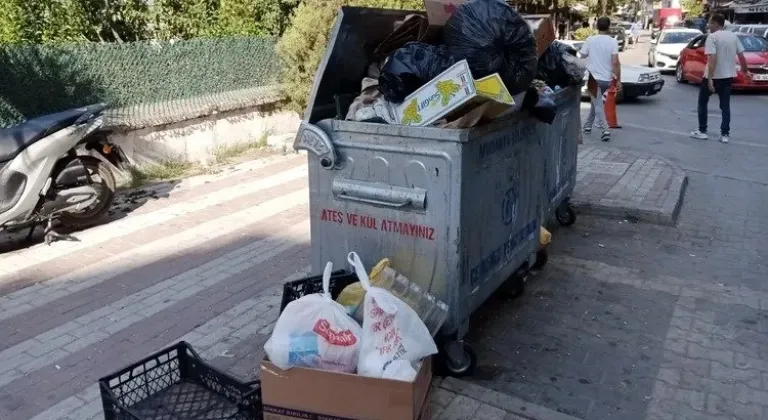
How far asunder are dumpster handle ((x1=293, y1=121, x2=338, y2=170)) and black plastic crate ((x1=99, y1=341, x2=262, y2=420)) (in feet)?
3.87

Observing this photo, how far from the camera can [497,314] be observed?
4.57 meters

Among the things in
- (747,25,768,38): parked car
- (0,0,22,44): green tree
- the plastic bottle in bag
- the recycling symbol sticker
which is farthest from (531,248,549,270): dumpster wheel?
(747,25,768,38): parked car

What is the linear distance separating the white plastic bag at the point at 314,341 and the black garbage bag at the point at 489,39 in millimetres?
1575

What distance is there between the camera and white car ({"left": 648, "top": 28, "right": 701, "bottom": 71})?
22453mm

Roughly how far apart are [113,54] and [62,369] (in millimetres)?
5520

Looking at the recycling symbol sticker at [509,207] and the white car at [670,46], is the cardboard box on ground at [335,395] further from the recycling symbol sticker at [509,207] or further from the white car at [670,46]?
the white car at [670,46]

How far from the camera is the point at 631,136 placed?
38.1 ft

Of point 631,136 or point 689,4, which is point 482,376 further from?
point 689,4

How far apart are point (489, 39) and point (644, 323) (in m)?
2.26

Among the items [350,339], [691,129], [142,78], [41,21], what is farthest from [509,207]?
[691,129]

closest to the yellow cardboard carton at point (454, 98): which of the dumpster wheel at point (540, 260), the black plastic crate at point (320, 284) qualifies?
the black plastic crate at point (320, 284)

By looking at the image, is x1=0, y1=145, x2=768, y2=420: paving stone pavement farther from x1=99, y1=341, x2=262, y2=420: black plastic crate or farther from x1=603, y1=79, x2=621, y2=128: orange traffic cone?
x1=603, y1=79, x2=621, y2=128: orange traffic cone

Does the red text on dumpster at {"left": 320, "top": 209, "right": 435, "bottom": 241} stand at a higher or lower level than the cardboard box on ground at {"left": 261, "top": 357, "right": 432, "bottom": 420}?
higher

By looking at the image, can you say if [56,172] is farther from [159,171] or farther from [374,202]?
[374,202]
